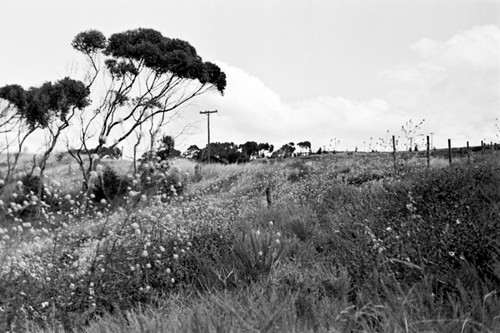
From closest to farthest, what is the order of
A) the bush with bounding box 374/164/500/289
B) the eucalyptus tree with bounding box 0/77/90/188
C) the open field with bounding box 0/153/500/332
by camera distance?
the open field with bounding box 0/153/500/332
the bush with bounding box 374/164/500/289
the eucalyptus tree with bounding box 0/77/90/188

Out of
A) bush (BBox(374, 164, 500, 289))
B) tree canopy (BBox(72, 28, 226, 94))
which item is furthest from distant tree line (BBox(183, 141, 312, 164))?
bush (BBox(374, 164, 500, 289))

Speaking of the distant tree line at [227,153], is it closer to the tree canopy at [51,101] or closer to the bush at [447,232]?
the tree canopy at [51,101]

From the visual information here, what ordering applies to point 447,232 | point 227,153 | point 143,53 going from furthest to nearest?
point 227,153 < point 143,53 < point 447,232

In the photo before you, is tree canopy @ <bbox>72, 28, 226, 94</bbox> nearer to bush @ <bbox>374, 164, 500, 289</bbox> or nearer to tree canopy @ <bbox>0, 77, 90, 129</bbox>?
tree canopy @ <bbox>0, 77, 90, 129</bbox>

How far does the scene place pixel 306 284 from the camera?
374 centimetres

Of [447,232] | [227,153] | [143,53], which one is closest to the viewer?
[447,232]

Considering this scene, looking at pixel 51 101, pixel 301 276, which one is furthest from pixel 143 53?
pixel 301 276

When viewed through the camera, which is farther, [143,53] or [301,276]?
[143,53]

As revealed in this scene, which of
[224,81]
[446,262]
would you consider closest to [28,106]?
[224,81]

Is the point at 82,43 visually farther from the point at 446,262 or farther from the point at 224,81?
the point at 446,262

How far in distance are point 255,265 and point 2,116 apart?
77.0 ft

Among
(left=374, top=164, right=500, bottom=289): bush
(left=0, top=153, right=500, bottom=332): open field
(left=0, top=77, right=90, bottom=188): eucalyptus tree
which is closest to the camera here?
(left=0, top=153, right=500, bottom=332): open field

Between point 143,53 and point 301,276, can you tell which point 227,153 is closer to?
point 143,53

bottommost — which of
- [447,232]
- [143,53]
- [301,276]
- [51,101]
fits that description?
[301,276]
